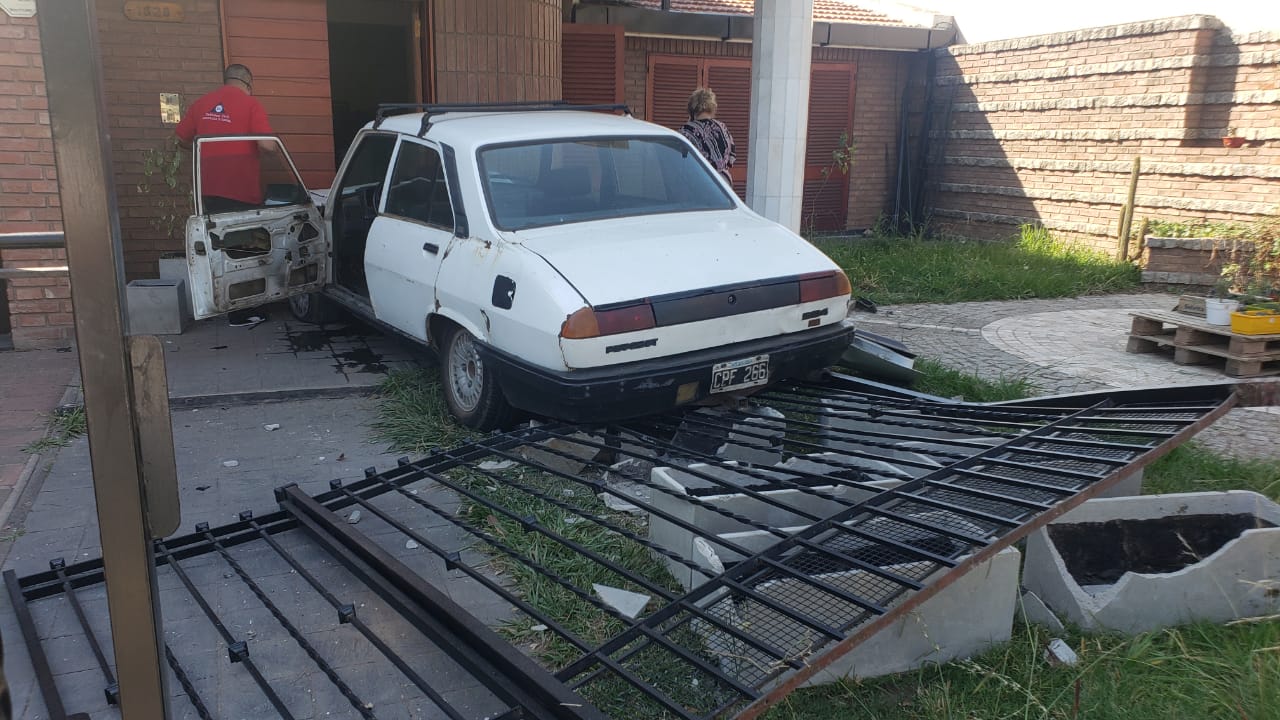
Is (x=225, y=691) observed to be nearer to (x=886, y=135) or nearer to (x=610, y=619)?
(x=610, y=619)

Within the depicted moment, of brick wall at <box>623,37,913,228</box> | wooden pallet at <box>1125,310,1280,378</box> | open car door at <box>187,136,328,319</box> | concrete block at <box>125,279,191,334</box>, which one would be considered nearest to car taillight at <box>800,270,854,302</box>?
wooden pallet at <box>1125,310,1280,378</box>

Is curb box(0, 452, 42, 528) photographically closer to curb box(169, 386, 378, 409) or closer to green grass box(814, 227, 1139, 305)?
curb box(169, 386, 378, 409)

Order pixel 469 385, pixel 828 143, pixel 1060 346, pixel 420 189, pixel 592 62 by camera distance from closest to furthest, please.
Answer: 1. pixel 469 385
2. pixel 420 189
3. pixel 1060 346
4. pixel 592 62
5. pixel 828 143

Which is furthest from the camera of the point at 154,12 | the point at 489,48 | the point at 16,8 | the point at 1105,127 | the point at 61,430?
the point at 1105,127

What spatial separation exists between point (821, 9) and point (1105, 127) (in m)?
5.08

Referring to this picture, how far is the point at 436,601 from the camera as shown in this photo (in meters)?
3.25

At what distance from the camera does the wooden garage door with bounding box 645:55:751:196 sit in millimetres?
13328

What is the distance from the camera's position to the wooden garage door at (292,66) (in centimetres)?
884

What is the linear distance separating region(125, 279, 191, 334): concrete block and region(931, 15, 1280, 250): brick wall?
1042 cm

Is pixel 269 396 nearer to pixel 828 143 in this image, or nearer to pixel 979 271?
pixel 979 271

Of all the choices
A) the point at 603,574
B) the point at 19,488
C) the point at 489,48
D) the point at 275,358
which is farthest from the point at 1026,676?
the point at 489,48

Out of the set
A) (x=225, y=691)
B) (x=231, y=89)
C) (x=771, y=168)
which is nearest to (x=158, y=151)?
(x=231, y=89)

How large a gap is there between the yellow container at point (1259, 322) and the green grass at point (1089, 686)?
13.0 ft

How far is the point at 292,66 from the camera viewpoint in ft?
29.9
